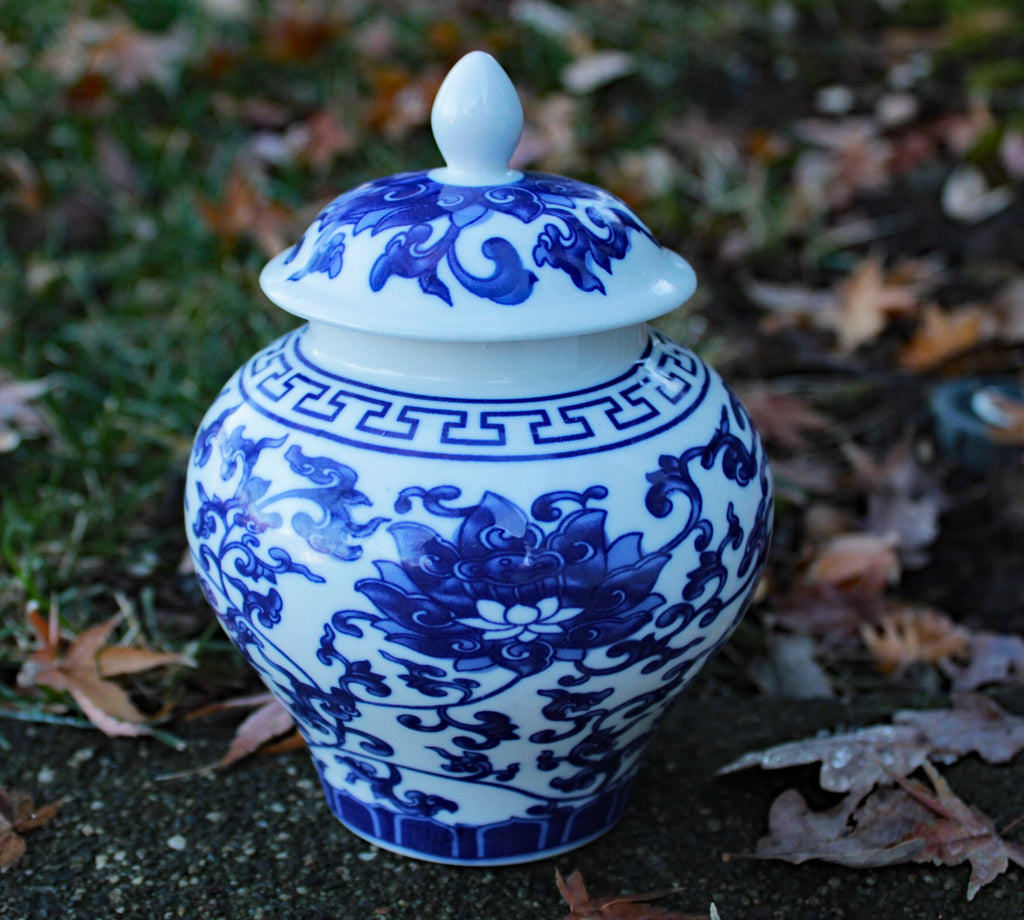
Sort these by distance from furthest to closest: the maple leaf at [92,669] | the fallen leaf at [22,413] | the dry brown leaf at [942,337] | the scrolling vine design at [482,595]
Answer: the dry brown leaf at [942,337]
the fallen leaf at [22,413]
the maple leaf at [92,669]
the scrolling vine design at [482,595]

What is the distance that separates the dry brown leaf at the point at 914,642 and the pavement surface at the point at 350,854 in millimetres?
284

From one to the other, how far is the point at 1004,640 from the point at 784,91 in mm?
2761

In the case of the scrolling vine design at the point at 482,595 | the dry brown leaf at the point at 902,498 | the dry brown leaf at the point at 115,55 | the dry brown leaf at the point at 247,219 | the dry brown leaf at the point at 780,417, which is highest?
the scrolling vine design at the point at 482,595

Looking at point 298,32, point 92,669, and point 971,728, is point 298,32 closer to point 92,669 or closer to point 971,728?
point 92,669

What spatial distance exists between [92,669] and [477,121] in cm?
99

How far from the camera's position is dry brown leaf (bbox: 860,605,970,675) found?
2102 mm

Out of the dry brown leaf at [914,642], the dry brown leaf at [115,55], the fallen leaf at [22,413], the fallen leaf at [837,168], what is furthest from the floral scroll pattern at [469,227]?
the dry brown leaf at [115,55]

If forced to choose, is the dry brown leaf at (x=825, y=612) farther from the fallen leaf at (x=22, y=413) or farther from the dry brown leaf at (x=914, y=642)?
the fallen leaf at (x=22, y=413)

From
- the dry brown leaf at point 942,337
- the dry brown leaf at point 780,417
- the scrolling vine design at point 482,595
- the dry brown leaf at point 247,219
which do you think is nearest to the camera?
the scrolling vine design at point 482,595

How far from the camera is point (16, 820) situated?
1642 millimetres

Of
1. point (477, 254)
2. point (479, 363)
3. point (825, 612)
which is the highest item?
point (477, 254)

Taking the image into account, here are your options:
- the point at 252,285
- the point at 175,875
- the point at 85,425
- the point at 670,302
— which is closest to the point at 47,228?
the point at 252,285

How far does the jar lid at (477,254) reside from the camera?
50.8 inches

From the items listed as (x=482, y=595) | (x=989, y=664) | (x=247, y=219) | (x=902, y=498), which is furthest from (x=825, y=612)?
(x=247, y=219)
